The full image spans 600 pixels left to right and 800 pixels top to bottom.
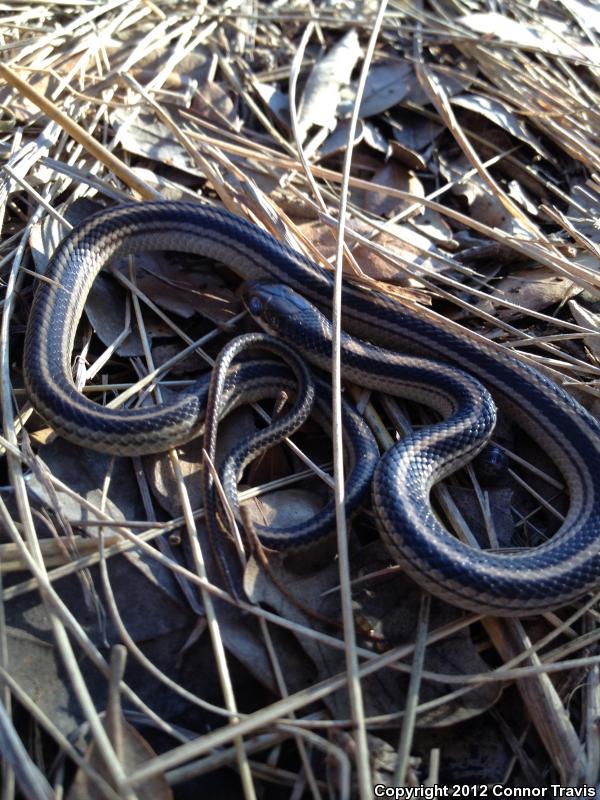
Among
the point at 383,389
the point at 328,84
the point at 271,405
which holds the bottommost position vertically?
the point at 271,405

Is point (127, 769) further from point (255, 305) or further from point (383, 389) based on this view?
point (255, 305)

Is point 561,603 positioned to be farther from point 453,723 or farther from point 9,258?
point 9,258

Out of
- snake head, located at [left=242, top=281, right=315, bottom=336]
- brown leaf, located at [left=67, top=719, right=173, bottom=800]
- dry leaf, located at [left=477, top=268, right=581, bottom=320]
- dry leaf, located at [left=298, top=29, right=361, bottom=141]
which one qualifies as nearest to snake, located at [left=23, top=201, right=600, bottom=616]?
snake head, located at [left=242, top=281, right=315, bottom=336]

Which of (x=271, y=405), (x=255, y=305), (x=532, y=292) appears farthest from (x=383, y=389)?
(x=532, y=292)

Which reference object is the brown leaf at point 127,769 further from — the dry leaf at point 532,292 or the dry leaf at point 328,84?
the dry leaf at point 328,84

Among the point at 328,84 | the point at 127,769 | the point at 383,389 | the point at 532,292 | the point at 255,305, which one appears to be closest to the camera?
the point at 127,769

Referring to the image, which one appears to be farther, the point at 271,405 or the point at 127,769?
the point at 271,405

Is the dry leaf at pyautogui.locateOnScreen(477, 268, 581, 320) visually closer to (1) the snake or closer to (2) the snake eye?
(1) the snake

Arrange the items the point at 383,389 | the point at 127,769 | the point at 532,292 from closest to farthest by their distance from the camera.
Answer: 1. the point at 127,769
2. the point at 383,389
3. the point at 532,292

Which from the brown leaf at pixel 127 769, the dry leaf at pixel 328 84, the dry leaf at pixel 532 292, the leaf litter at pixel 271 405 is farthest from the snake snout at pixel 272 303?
the brown leaf at pixel 127 769
